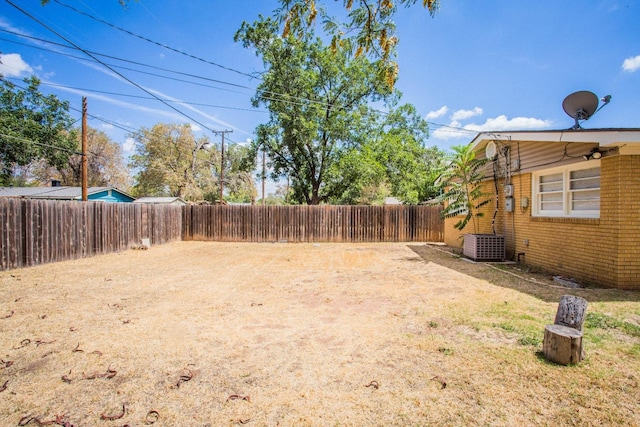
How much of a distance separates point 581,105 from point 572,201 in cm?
247

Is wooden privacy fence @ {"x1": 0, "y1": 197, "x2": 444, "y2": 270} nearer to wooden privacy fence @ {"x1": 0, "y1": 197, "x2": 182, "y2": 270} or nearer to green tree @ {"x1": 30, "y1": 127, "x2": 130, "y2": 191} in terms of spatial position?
wooden privacy fence @ {"x1": 0, "y1": 197, "x2": 182, "y2": 270}

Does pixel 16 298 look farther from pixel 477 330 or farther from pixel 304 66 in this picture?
pixel 304 66

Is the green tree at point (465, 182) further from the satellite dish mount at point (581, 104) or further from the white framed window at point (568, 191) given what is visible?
the satellite dish mount at point (581, 104)

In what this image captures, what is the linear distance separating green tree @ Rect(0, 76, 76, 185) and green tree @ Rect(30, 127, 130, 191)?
645 cm

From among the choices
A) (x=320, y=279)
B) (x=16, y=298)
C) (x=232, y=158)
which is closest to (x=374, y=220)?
(x=320, y=279)

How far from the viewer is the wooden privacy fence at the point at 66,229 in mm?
7320

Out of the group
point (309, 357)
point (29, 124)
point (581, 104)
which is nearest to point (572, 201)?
point (581, 104)

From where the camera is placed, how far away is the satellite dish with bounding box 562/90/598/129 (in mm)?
6820

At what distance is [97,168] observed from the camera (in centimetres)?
3266

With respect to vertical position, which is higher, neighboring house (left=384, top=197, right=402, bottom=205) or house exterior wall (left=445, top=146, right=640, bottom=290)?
neighboring house (left=384, top=197, right=402, bottom=205)

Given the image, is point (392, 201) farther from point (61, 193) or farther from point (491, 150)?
point (61, 193)

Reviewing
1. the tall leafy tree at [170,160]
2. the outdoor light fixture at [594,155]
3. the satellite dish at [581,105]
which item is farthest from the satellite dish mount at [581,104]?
the tall leafy tree at [170,160]

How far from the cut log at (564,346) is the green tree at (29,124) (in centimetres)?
2831

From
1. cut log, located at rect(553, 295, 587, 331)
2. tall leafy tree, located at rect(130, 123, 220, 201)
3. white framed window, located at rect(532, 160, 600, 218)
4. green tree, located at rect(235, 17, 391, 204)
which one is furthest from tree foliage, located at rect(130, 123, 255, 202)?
cut log, located at rect(553, 295, 587, 331)
